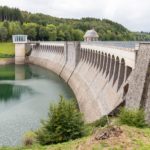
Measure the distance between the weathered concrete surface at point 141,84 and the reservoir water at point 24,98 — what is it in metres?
11.1

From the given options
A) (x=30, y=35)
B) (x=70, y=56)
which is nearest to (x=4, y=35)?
(x=30, y=35)

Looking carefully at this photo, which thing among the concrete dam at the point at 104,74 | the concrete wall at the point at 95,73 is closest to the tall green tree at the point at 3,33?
the concrete wall at the point at 95,73

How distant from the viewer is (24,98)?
53.4m

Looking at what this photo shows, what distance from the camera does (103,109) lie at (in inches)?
1394

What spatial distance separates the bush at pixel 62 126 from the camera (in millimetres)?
19734

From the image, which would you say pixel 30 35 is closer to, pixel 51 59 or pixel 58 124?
pixel 51 59

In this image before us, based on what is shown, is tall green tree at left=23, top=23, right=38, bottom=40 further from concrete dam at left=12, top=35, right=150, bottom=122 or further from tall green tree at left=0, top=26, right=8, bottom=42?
concrete dam at left=12, top=35, right=150, bottom=122

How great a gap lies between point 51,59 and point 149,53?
70.4 m

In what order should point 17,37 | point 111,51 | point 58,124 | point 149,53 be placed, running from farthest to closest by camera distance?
point 17,37
point 111,51
point 149,53
point 58,124

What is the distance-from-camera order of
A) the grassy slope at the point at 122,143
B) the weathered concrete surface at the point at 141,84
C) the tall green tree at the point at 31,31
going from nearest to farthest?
the grassy slope at the point at 122,143 < the weathered concrete surface at the point at 141,84 < the tall green tree at the point at 31,31

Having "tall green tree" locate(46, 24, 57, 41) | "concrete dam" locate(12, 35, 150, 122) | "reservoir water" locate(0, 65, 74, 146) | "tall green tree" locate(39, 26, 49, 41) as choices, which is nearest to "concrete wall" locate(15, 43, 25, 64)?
"reservoir water" locate(0, 65, 74, 146)

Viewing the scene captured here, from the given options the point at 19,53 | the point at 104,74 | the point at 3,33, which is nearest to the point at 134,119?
the point at 104,74

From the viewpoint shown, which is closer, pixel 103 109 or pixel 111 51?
pixel 103 109

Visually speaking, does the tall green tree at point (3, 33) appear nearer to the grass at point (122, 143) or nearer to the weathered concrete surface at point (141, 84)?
the weathered concrete surface at point (141, 84)
